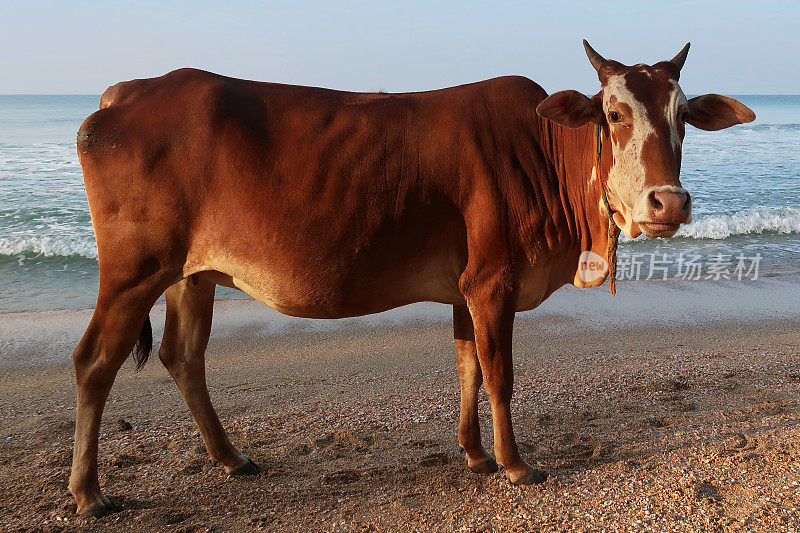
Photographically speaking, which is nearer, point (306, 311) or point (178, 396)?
point (306, 311)

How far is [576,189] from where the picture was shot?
4.32m

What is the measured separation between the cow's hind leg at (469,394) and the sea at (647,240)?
657cm

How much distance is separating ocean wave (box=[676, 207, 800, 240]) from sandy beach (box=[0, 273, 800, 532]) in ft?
22.5

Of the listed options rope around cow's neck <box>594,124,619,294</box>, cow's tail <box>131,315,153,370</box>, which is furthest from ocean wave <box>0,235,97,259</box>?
rope around cow's neck <box>594,124,619,294</box>

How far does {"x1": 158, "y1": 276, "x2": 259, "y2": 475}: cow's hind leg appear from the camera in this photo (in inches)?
188

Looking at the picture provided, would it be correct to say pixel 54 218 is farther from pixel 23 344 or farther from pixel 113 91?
pixel 113 91

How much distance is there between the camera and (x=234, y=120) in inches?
163

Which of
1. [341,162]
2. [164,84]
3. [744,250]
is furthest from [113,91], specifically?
[744,250]

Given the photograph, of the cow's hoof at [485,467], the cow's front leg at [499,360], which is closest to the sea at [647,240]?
the cow's hoof at [485,467]

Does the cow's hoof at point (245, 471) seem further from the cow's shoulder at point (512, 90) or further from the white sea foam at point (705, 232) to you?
the white sea foam at point (705, 232)

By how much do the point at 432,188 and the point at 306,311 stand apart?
103cm

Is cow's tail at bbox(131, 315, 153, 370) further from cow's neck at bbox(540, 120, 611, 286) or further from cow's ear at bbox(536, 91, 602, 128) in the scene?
cow's ear at bbox(536, 91, 602, 128)

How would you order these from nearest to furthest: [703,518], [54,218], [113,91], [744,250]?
[703,518], [113,91], [744,250], [54,218]

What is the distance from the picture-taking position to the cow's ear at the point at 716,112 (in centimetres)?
416
